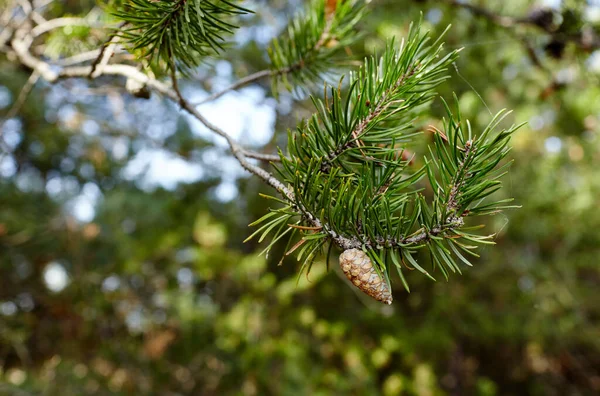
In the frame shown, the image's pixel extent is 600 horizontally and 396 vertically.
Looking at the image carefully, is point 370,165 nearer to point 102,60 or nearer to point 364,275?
point 364,275

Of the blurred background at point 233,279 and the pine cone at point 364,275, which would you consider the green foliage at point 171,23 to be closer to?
the pine cone at point 364,275

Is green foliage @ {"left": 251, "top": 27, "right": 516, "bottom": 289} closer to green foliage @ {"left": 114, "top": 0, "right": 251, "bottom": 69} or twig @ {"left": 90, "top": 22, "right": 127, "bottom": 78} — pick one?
green foliage @ {"left": 114, "top": 0, "right": 251, "bottom": 69}

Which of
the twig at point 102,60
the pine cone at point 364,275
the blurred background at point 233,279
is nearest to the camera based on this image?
the pine cone at point 364,275

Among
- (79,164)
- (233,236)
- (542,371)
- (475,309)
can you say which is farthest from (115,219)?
(542,371)

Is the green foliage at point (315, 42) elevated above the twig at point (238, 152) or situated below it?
above

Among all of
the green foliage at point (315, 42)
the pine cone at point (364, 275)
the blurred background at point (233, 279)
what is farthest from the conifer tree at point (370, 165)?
the blurred background at point (233, 279)

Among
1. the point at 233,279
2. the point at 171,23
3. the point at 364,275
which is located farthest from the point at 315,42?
the point at 233,279

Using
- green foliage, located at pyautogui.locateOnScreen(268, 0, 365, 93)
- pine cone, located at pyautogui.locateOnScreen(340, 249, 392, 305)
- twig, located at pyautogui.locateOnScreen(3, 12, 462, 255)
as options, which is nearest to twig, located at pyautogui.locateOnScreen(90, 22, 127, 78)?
twig, located at pyautogui.locateOnScreen(3, 12, 462, 255)

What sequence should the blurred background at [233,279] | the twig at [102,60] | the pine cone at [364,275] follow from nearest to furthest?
1. the pine cone at [364,275]
2. the twig at [102,60]
3. the blurred background at [233,279]
